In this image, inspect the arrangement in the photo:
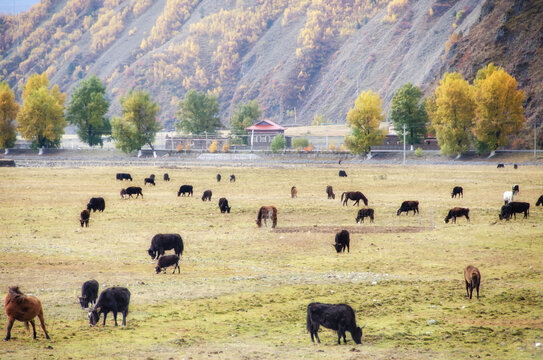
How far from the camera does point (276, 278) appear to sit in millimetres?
21109

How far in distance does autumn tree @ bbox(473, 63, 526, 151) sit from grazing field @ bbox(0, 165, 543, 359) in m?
59.5

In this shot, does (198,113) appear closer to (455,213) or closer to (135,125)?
(135,125)

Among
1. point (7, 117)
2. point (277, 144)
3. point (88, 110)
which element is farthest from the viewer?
point (88, 110)

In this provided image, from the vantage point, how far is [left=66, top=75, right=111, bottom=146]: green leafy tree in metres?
130

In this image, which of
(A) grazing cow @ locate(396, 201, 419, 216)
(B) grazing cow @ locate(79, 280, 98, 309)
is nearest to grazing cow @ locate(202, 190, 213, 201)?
(A) grazing cow @ locate(396, 201, 419, 216)

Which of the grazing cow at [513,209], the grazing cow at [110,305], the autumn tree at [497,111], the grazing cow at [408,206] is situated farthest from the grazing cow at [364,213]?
the autumn tree at [497,111]

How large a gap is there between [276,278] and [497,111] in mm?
87540

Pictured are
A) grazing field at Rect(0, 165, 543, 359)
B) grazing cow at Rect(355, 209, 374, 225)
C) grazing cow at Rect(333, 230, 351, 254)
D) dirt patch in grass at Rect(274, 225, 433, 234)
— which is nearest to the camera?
grazing field at Rect(0, 165, 543, 359)

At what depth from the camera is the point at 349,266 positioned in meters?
23.2

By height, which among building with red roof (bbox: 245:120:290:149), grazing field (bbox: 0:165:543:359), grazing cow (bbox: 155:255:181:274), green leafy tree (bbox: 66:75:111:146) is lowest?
grazing field (bbox: 0:165:543:359)

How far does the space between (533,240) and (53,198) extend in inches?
1331

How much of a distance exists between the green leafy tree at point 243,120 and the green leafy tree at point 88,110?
33031 mm

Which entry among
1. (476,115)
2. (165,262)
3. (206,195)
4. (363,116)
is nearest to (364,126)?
(363,116)

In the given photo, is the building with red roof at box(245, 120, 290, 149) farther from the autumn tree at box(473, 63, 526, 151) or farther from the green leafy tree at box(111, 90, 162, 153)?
the autumn tree at box(473, 63, 526, 151)
